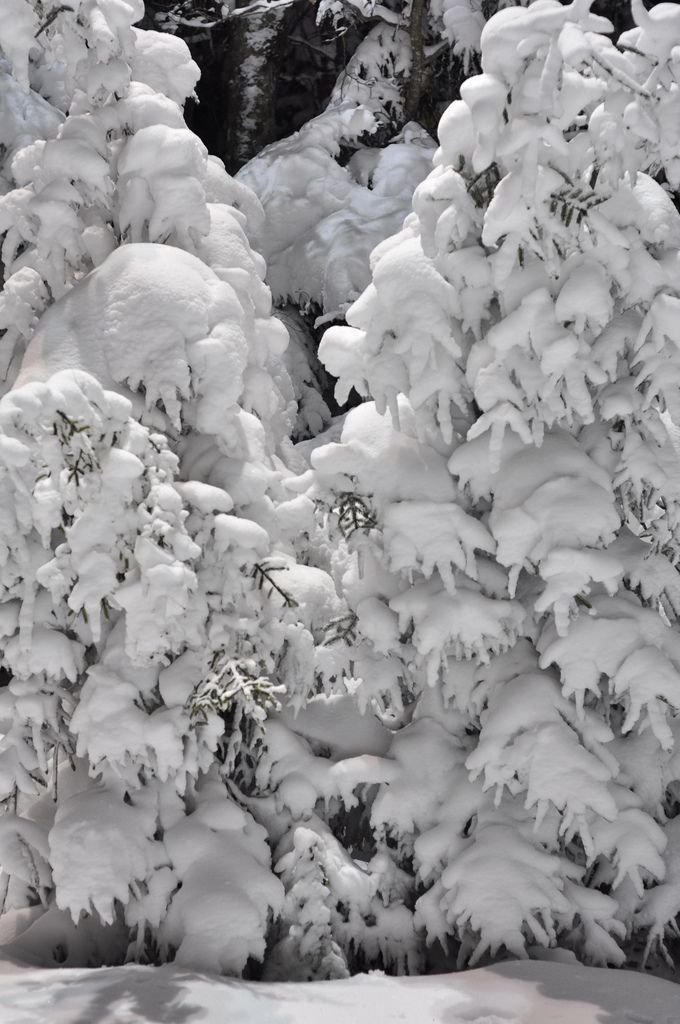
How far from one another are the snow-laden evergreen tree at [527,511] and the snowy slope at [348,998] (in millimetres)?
350

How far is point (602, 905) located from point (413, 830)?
2.82 feet

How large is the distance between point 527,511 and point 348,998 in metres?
2.00

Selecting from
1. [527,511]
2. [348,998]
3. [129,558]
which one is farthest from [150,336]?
[348,998]

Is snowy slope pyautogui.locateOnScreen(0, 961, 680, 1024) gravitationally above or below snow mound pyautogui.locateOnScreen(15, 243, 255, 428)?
below

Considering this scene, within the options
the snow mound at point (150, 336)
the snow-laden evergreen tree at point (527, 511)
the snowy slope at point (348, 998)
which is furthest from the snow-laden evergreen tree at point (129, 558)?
the snow-laden evergreen tree at point (527, 511)

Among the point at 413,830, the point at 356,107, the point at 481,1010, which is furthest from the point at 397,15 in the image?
the point at 481,1010

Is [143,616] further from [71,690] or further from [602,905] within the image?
[602,905]

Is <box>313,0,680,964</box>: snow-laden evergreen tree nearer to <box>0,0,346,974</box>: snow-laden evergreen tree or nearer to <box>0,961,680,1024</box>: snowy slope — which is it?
<box>0,961,680,1024</box>: snowy slope

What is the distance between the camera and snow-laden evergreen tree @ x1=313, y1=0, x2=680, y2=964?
14.1 ft

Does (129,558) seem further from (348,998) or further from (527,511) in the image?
(348,998)

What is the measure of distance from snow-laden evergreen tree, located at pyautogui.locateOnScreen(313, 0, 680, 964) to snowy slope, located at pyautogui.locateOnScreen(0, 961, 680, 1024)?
1.15 ft

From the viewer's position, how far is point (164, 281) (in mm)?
4805

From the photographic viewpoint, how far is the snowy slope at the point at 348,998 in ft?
12.9

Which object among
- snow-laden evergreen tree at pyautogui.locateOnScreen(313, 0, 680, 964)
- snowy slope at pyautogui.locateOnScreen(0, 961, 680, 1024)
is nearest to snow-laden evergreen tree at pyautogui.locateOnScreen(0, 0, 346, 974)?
snowy slope at pyautogui.locateOnScreen(0, 961, 680, 1024)
